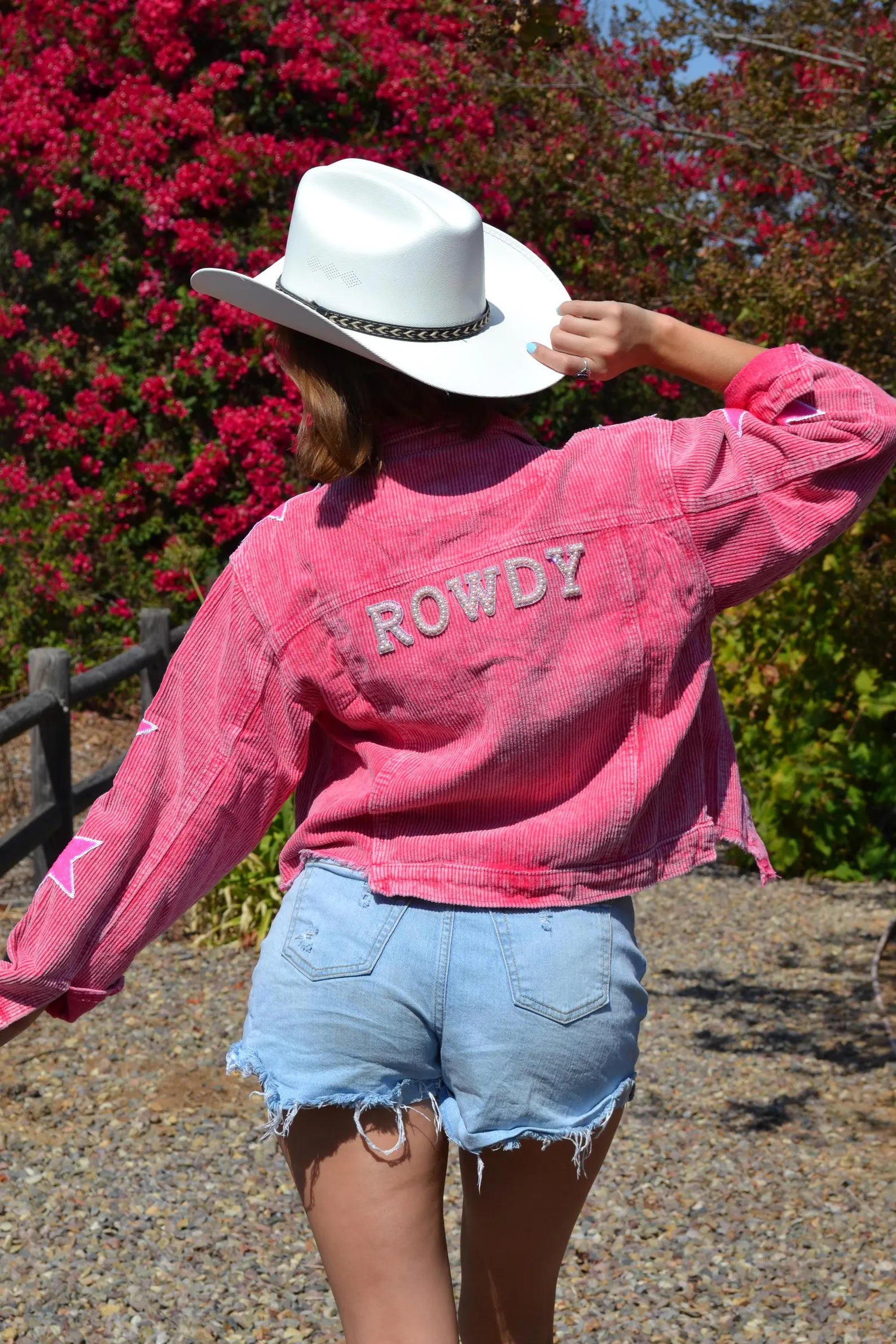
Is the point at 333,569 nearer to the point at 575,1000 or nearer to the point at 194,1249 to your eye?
the point at 575,1000

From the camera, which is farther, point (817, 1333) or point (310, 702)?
point (817, 1333)

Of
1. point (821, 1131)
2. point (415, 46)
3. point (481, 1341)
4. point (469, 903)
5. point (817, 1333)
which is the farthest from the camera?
point (415, 46)

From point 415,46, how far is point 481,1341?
7357 mm

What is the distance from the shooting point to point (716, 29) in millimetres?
4738

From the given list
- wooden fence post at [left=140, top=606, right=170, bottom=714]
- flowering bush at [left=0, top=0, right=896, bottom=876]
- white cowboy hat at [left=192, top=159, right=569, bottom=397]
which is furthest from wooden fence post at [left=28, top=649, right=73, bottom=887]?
white cowboy hat at [left=192, top=159, right=569, bottom=397]

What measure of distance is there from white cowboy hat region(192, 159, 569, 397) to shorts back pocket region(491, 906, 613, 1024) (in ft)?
1.80

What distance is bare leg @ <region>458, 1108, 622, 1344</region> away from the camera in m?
1.60

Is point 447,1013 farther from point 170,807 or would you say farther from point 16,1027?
point 16,1027

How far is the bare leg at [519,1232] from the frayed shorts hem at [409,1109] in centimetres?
3

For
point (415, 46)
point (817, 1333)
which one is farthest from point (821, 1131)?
point (415, 46)

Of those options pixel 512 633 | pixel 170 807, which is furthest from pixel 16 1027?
pixel 512 633

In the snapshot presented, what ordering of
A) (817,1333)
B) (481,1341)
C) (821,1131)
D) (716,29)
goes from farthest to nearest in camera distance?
(716,29), (821,1131), (817,1333), (481,1341)

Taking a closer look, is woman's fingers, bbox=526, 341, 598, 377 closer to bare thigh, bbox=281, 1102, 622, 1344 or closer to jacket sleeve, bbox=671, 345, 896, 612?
jacket sleeve, bbox=671, 345, 896, 612

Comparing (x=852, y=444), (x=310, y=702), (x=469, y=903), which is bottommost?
(x=469, y=903)
